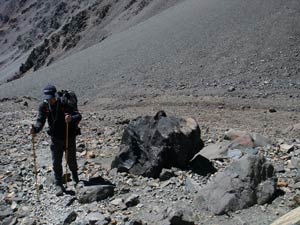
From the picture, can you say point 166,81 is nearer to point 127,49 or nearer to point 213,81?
point 213,81

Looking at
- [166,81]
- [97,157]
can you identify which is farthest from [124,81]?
[97,157]

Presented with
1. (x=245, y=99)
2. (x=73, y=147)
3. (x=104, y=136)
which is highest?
(x=73, y=147)

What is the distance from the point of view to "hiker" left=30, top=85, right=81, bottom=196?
811 cm

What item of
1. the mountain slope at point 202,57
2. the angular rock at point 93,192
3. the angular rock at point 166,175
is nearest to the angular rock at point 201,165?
the angular rock at point 166,175

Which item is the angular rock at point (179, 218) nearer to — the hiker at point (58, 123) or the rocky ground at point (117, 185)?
the rocky ground at point (117, 185)

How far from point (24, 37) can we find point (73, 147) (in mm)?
87495

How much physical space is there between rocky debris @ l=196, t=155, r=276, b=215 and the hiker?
7.74 feet

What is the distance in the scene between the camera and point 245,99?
17906 millimetres

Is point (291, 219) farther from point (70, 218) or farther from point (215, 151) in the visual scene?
point (215, 151)

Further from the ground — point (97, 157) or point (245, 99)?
point (97, 157)

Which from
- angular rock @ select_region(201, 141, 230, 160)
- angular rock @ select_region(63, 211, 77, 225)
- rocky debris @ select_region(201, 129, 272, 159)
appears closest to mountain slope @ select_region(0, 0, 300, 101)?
rocky debris @ select_region(201, 129, 272, 159)

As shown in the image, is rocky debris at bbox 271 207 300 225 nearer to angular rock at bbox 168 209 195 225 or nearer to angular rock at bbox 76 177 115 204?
angular rock at bbox 168 209 195 225

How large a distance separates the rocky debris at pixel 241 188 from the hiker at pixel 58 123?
236cm

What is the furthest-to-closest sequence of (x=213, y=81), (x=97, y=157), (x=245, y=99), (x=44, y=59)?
(x=44, y=59) → (x=213, y=81) → (x=245, y=99) → (x=97, y=157)
